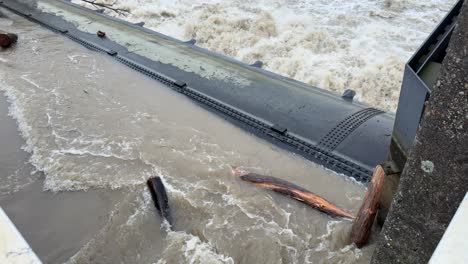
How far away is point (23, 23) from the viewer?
38.2ft

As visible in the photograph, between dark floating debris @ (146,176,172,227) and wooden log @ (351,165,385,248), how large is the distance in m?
2.17

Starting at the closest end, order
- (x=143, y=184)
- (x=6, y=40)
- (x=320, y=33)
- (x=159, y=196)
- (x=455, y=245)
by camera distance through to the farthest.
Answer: (x=455, y=245), (x=159, y=196), (x=143, y=184), (x=6, y=40), (x=320, y=33)

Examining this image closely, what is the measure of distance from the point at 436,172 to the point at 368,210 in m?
2.33

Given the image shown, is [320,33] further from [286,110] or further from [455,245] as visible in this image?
[455,245]

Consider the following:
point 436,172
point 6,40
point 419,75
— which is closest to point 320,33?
point 6,40

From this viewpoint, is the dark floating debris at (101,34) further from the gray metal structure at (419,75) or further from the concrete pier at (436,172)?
the concrete pier at (436,172)

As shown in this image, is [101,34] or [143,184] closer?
[143,184]

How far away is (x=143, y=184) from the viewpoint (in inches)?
225

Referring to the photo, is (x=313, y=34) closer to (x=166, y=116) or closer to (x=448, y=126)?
(x=166, y=116)

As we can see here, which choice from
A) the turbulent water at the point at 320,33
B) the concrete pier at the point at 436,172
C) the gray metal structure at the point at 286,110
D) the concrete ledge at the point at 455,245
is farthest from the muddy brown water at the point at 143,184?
the turbulent water at the point at 320,33

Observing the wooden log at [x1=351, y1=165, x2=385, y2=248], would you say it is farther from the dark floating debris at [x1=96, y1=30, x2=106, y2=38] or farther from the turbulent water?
the dark floating debris at [x1=96, y1=30, x2=106, y2=38]

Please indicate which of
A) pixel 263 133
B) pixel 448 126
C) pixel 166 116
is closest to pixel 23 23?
pixel 166 116

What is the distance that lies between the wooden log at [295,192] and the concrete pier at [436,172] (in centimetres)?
272

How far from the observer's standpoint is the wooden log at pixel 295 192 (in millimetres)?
5125
